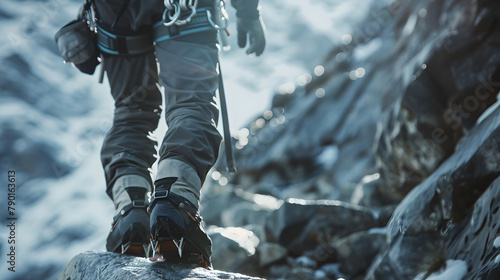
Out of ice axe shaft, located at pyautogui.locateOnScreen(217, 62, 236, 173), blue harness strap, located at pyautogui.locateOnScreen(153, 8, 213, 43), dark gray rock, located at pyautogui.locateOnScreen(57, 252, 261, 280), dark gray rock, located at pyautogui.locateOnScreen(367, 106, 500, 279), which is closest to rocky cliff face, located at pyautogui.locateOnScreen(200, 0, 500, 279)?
dark gray rock, located at pyautogui.locateOnScreen(367, 106, 500, 279)

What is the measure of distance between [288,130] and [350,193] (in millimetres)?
14331

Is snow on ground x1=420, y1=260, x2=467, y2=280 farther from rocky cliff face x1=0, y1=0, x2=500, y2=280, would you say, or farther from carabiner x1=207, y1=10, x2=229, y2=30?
carabiner x1=207, y1=10, x2=229, y2=30

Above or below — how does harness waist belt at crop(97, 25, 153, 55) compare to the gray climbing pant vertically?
above

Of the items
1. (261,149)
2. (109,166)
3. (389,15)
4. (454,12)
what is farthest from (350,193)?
(389,15)

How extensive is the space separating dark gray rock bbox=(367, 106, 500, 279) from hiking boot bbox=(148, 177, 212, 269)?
4.47ft

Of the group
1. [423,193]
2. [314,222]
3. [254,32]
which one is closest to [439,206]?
[423,193]

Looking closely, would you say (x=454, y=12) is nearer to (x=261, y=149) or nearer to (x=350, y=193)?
(x=350, y=193)

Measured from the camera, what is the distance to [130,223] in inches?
91.3

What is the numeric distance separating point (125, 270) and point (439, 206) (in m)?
1.91

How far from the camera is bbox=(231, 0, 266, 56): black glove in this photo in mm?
2877

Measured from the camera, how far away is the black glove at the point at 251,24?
2877mm

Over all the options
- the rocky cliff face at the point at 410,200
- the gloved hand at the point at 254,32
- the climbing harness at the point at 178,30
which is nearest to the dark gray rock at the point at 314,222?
the rocky cliff face at the point at 410,200

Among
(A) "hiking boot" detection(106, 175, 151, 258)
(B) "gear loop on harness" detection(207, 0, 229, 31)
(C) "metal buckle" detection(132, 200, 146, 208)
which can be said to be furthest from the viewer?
(B) "gear loop on harness" detection(207, 0, 229, 31)

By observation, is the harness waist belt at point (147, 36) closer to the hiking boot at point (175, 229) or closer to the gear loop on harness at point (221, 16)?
the gear loop on harness at point (221, 16)
